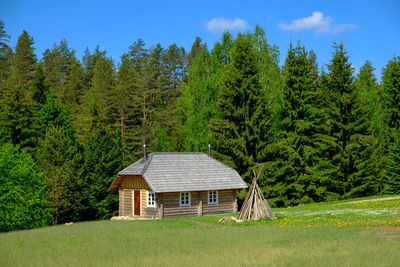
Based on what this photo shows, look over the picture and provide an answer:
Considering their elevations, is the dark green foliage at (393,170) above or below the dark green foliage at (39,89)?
below

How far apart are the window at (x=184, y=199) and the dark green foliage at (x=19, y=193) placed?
11.6m

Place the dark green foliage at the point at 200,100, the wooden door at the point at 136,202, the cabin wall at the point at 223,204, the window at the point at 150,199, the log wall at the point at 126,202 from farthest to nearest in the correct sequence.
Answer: the dark green foliage at the point at 200,100, the log wall at the point at 126,202, the wooden door at the point at 136,202, the cabin wall at the point at 223,204, the window at the point at 150,199

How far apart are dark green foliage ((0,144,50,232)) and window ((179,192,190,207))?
11.6 m

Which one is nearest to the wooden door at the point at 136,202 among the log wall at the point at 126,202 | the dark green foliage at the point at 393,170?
the log wall at the point at 126,202

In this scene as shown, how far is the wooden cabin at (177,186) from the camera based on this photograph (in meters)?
35.8

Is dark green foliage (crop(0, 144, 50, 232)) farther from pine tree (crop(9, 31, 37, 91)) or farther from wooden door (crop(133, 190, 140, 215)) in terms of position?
pine tree (crop(9, 31, 37, 91))

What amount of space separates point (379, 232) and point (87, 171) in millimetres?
32318

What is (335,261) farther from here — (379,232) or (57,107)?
(57,107)

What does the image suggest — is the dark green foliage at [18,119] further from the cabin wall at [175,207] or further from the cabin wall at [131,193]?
the cabin wall at [175,207]

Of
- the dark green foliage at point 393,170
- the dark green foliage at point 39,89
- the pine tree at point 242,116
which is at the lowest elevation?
the dark green foliage at point 393,170

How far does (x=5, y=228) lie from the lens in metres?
33.7

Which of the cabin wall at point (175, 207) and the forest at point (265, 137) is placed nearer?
the cabin wall at point (175, 207)

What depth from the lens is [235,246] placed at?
18000 millimetres

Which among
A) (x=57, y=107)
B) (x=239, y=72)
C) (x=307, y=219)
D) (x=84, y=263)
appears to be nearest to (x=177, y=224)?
(x=307, y=219)
